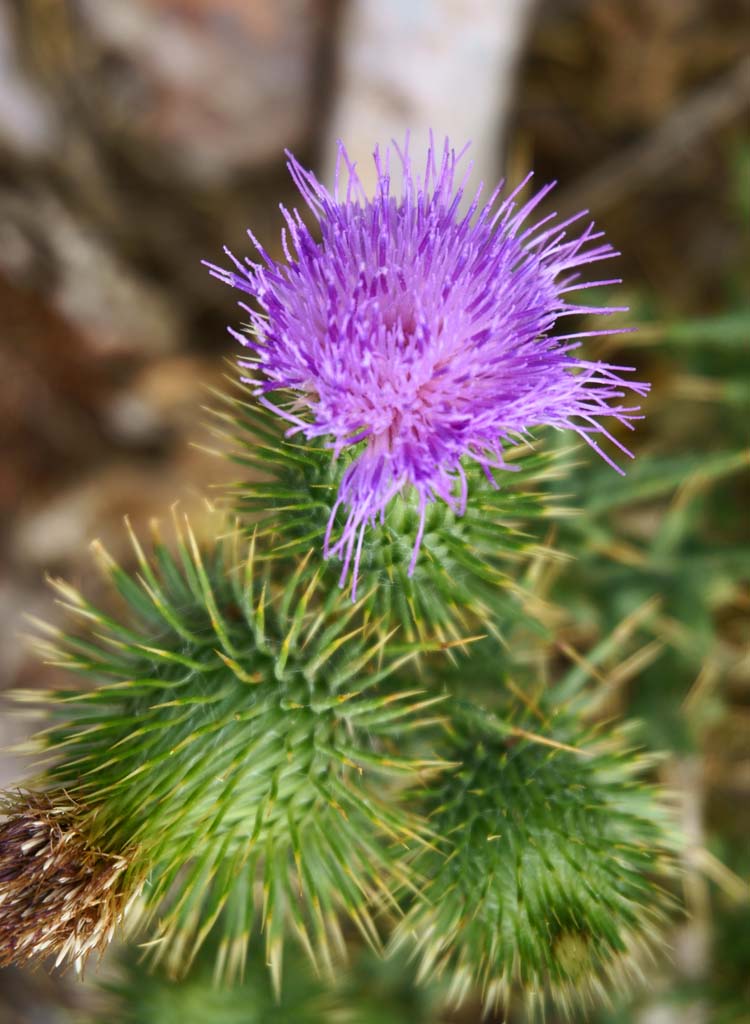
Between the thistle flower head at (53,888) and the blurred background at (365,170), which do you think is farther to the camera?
the blurred background at (365,170)

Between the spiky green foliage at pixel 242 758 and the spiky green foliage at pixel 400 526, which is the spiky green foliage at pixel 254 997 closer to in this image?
the spiky green foliage at pixel 242 758

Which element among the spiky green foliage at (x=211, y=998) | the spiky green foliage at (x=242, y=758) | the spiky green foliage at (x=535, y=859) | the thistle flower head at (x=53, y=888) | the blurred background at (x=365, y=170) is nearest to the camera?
the thistle flower head at (x=53, y=888)

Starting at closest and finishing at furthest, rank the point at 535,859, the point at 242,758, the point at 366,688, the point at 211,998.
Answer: the point at 242,758, the point at 535,859, the point at 366,688, the point at 211,998

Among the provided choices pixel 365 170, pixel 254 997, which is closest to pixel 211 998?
pixel 254 997

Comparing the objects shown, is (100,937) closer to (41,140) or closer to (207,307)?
(207,307)

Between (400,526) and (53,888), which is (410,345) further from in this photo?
(53,888)

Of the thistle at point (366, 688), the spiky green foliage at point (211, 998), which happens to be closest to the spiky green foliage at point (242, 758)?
the thistle at point (366, 688)

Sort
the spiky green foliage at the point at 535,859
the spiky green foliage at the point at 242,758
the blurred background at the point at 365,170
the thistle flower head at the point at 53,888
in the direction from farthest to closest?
the blurred background at the point at 365,170, the spiky green foliage at the point at 535,859, the spiky green foliage at the point at 242,758, the thistle flower head at the point at 53,888

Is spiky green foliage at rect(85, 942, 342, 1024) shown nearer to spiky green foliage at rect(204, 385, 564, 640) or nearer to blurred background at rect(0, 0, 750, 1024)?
blurred background at rect(0, 0, 750, 1024)
